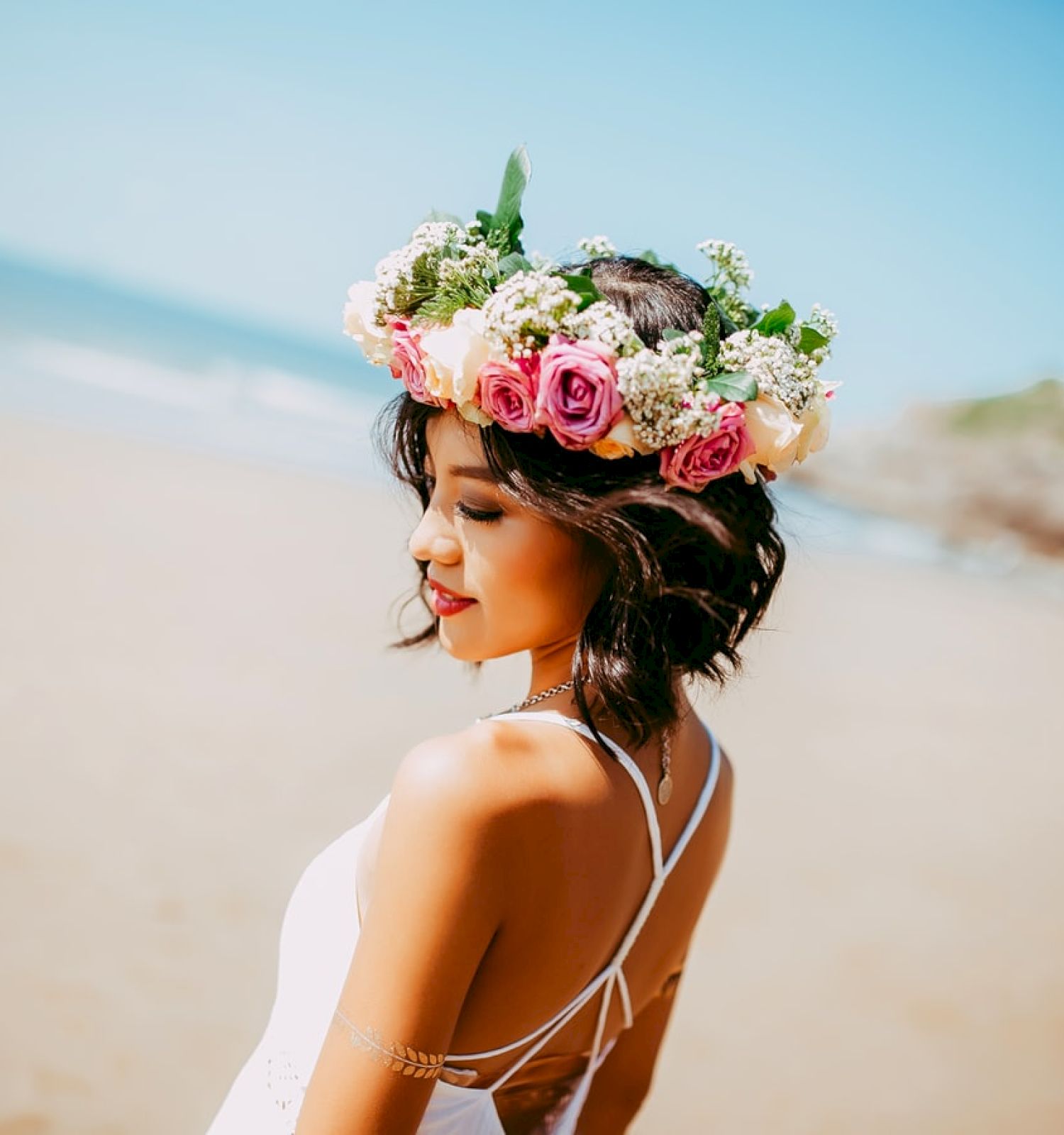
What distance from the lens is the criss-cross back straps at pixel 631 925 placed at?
5.28 feet

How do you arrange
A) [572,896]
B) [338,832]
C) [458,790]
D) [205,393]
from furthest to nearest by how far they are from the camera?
[205,393]
[338,832]
[572,896]
[458,790]

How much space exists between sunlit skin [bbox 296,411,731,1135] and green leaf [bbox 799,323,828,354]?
588mm

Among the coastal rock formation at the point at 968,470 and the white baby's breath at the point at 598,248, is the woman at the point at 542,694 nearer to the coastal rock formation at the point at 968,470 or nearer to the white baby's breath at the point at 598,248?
the white baby's breath at the point at 598,248

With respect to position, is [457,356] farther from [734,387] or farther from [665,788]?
[665,788]

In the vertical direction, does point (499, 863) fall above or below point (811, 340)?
below

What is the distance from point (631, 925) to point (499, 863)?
0.47 m

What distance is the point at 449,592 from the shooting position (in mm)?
1788

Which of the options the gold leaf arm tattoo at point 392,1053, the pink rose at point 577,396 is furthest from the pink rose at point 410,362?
the gold leaf arm tattoo at point 392,1053

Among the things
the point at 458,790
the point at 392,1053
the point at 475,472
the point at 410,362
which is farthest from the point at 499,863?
the point at 410,362

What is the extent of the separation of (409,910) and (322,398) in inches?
1263

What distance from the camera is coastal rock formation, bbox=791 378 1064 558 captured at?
1022 inches

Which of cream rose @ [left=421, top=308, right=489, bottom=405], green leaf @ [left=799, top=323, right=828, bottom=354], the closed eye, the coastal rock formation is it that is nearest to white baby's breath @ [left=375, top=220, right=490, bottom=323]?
cream rose @ [left=421, top=308, right=489, bottom=405]

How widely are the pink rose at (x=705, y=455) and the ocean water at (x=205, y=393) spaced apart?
5.95 metres

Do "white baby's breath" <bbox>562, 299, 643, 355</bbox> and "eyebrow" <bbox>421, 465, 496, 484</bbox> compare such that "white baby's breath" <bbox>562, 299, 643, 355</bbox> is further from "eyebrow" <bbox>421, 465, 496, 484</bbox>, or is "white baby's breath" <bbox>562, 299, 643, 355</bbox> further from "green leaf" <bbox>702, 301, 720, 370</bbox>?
"eyebrow" <bbox>421, 465, 496, 484</bbox>
